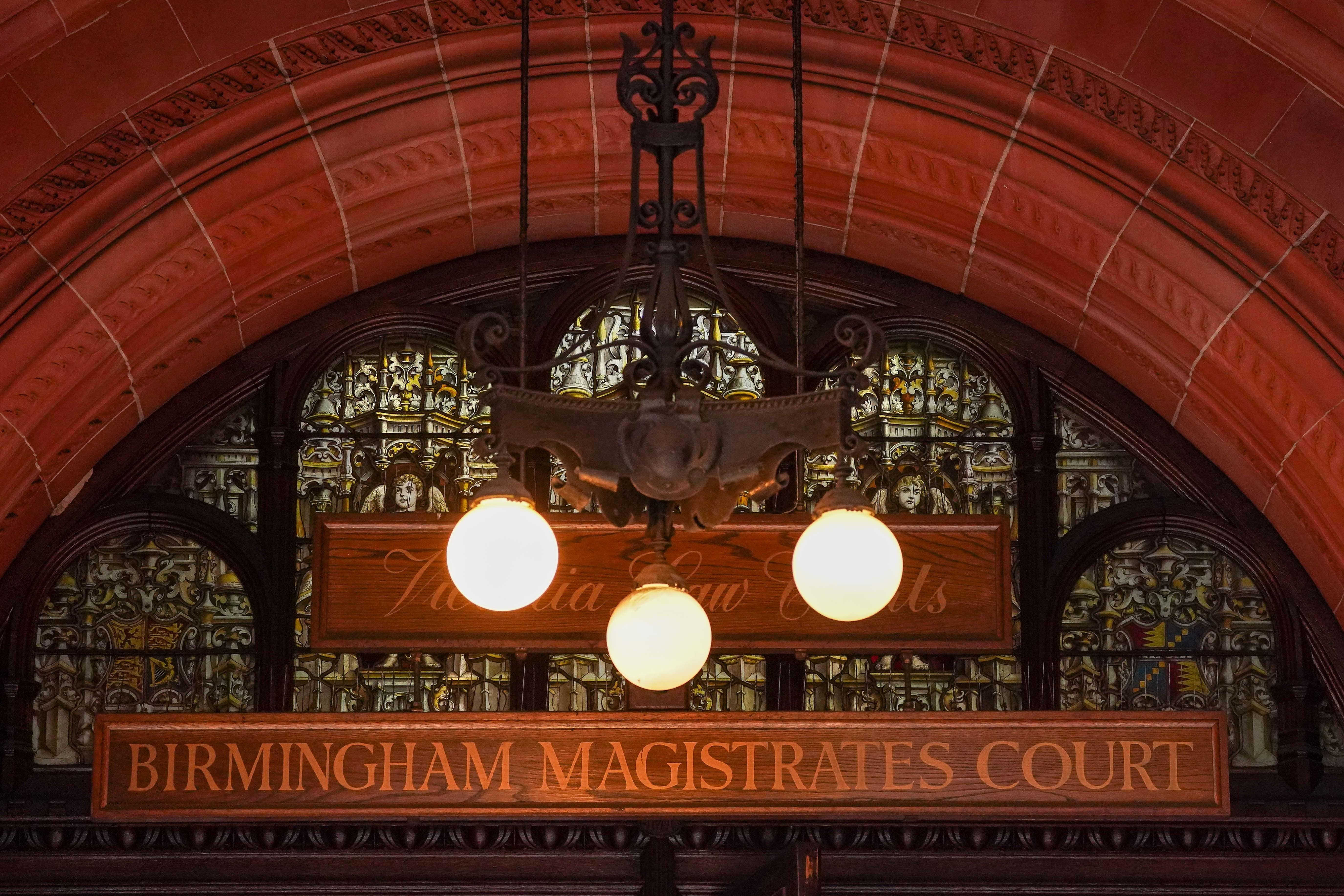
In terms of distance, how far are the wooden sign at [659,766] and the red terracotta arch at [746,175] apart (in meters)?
0.96

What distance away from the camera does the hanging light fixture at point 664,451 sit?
171 inches

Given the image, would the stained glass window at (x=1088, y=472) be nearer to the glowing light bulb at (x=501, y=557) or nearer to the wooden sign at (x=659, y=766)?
the wooden sign at (x=659, y=766)

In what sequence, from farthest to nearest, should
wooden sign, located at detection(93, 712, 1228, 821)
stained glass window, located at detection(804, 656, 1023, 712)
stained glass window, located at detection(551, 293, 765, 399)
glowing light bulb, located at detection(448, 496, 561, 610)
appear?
stained glass window, located at detection(551, 293, 765, 399), stained glass window, located at detection(804, 656, 1023, 712), wooden sign, located at detection(93, 712, 1228, 821), glowing light bulb, located at detection(448, 496, 561, 610)

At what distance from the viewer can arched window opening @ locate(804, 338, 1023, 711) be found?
24.8 ft

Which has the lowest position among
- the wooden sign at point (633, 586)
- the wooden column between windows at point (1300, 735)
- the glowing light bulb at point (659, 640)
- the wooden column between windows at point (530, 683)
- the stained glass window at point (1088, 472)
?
the glowing light bulb at point (659, 640)

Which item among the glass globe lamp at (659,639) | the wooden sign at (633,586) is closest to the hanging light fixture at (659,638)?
the glass globe lamp at (659,639)

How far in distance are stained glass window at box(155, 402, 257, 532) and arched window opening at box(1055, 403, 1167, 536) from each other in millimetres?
3050

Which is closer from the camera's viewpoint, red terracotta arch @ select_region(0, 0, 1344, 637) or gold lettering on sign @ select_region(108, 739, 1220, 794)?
red terracotta arch @ select_region(0, 0, 1344, 637)

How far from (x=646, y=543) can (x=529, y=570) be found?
295cm

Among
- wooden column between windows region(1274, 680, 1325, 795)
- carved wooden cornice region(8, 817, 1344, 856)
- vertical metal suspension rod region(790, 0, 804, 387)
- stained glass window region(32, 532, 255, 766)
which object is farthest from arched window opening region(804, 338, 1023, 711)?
vertical metal suspension rod region(790, 0, 804, 387)

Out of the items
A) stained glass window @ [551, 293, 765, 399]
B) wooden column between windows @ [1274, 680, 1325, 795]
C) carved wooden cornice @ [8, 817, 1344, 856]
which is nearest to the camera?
carved wooden cornice @ [8, 817, 1344, 856]

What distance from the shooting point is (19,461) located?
713cm

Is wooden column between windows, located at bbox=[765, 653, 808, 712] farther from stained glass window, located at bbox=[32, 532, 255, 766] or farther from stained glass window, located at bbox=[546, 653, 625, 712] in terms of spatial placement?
stained glass window, located at bbox=[32, 532, 255, 766]

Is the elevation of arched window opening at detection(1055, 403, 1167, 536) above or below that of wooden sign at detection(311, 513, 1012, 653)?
above
